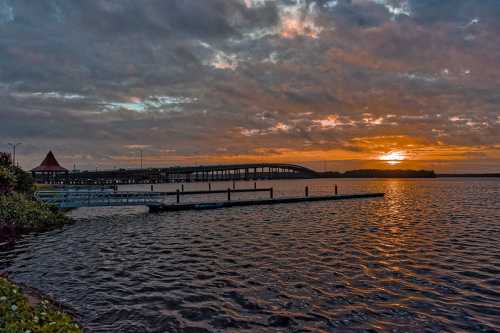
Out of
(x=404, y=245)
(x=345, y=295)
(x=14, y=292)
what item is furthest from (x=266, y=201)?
(x=14, y=292)

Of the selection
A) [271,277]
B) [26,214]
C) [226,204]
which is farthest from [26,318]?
[226,204]

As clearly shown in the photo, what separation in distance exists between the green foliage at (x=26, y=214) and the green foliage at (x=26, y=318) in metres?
18.1

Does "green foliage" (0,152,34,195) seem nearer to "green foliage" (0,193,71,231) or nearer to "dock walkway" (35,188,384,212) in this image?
"green foliage" (0,193,71,231)

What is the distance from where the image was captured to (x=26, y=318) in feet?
21.9

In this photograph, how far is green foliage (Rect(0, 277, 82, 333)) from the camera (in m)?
6.21

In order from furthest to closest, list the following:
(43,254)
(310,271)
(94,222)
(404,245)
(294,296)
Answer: (94,222) < (404,245) < (43,254) < (310,271) < (294,296)

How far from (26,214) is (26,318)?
20813 millimetres

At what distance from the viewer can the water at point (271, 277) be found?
8.94 meters

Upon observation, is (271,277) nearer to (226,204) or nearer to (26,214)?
(26,214)

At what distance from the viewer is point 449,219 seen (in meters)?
28.9

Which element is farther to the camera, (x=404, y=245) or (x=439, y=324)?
(x=404, y=245)

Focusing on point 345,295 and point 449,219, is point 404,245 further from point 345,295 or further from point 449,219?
point 449,219

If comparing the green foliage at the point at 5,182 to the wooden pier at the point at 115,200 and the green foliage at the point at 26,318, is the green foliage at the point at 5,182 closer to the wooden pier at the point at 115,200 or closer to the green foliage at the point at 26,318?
the wooden pier at the point at 115,200

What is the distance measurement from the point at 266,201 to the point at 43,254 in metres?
31.5
